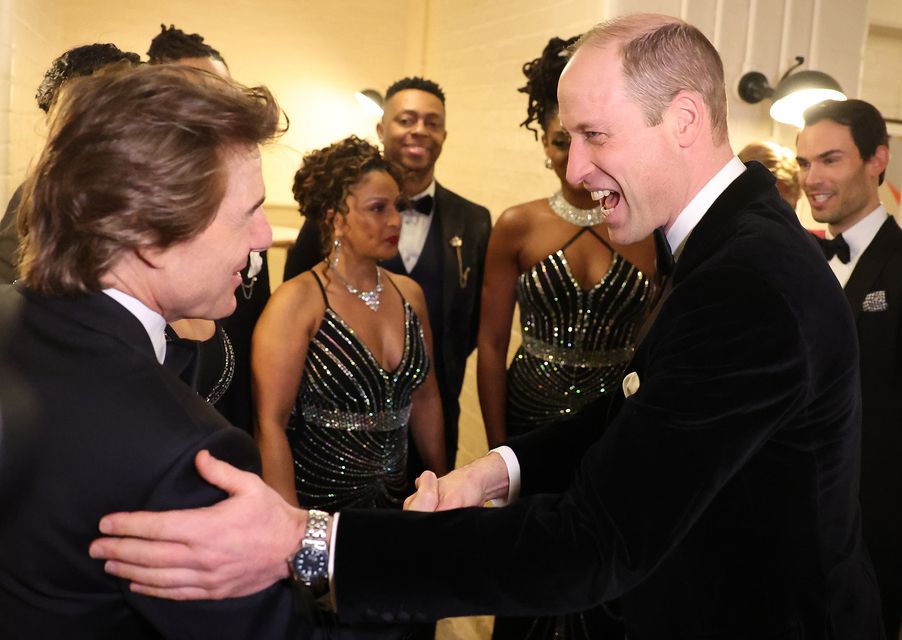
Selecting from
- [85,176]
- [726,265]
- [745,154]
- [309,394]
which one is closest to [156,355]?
[85,176]

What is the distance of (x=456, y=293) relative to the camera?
366cm

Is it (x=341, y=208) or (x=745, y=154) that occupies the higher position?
(x=745, y=154)

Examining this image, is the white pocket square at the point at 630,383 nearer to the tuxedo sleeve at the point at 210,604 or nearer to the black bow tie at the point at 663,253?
the black bow tie at the point at 663,253

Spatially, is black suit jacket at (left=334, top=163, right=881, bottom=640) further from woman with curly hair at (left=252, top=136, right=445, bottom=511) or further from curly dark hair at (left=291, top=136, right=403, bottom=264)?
curly dark hair at (left=291, top=136, right=403, bottom=264)

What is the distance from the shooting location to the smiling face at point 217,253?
132 centimetres

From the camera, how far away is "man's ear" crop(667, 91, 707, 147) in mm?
1672

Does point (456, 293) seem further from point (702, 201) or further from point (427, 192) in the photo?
point (702, 201)

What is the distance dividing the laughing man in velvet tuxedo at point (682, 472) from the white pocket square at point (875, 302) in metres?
1.49

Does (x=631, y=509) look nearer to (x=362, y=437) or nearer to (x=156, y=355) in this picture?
(x=156, y=355)

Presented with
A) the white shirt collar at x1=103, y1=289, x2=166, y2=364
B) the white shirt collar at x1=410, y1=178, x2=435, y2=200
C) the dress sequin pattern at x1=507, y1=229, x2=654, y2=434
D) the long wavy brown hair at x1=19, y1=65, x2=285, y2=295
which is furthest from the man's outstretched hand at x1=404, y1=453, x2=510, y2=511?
the white shirt collar at x1=410, y1=178, x2=435, y2=200

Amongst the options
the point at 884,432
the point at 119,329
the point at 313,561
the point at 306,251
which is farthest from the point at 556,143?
the point at 119,329

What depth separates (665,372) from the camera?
57.6 inches

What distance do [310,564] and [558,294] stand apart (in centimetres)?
189

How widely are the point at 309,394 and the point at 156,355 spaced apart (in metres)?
1.44
